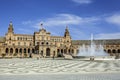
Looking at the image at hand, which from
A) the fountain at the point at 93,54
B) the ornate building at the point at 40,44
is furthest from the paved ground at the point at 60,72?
the ornate building at the point at 40,44

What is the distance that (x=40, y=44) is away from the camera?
12219 centimetres

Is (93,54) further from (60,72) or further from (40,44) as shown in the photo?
(60,72)

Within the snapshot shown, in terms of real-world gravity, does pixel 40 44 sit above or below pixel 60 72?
above

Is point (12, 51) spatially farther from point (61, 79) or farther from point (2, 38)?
point (61, 79)

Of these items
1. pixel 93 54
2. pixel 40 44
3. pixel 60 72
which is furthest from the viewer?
pixel 40 44

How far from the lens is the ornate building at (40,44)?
119 metres

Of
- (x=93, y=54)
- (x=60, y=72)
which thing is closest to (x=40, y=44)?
(x=93, y=54)

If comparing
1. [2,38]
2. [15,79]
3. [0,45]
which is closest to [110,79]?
[15,79]

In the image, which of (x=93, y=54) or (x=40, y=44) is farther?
(x=40, y=44)

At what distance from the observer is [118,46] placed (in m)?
144

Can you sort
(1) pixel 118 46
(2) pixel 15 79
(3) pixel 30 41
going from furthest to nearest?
(1) pixel 118 46 → (3) pixel 30 41 → (2) pixel 15 79

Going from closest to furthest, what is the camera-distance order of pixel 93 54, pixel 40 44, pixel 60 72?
pixel 60 72 → pixel 93 54 → pixel 40 44

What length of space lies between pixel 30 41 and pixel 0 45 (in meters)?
18.0

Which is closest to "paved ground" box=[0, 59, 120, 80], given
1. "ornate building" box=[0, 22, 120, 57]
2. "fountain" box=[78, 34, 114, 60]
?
"fountain" box=[78, 34, 114, 60]
